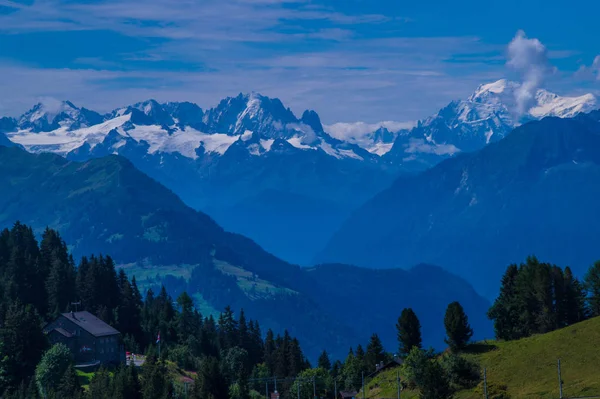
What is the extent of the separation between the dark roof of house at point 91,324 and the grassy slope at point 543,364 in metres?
54.1

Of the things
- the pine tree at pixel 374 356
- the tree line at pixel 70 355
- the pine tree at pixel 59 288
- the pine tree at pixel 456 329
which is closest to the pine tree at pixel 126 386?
the tree line at pixel 70 355

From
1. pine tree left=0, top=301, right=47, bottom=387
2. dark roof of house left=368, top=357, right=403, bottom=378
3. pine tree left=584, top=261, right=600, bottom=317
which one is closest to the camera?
pine tree left=584, top=261, right=600, bottom=317

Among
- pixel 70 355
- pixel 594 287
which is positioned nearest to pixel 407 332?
pixel 594 287

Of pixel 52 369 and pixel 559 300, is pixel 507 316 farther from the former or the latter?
pixel 52 369

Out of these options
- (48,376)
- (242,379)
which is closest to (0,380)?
(48,376)

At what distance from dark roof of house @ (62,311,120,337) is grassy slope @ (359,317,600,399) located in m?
54.1

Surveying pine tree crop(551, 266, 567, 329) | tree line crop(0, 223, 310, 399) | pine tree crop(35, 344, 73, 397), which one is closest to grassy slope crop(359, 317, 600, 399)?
pine tree crop(551, 266, 567, 329)

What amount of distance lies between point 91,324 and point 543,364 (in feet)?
274

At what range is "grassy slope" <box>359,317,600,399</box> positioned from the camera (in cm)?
10712

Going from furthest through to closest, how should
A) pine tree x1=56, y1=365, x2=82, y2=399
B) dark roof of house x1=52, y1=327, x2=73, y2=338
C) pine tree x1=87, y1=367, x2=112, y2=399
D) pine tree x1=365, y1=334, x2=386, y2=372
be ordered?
dark roof of house x1=52, y1=327, x2=73, y2=338
pine tree x1=365, y1=334, x2=386, y2=372
pine tree x1=56, y1=365, x2=82, y2=399
pine tree x1=87, y1=367, x2=112, y2=399

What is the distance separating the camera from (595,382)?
10325 centimetres

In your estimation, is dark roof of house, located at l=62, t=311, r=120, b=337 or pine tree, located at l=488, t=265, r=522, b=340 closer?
pine tree, located at l=488, t=265, r=522, b=340

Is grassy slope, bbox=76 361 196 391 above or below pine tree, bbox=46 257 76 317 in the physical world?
below

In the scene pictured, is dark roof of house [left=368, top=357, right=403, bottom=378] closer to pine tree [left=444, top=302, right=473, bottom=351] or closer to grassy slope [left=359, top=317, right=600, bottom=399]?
pine tree [left=444, top=302, right=473, bottom=351]
